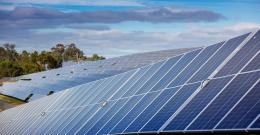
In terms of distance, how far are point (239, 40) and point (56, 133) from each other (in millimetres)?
10049

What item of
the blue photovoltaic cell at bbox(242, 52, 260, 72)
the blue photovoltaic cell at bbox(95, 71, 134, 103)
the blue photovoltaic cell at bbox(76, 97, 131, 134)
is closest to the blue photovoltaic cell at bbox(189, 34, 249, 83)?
the blue photovoltaic cell at bbox(242, 52, 260, 72)

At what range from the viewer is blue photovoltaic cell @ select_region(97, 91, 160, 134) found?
19922 millimetres

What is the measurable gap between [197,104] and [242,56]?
212cm

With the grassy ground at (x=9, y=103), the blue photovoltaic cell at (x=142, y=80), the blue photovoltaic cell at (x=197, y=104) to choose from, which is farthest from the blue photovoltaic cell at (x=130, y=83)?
the grassy ground at (x=9, y=103)

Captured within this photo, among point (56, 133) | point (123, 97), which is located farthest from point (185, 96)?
point (56, 133)

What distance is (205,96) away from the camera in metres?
17.1

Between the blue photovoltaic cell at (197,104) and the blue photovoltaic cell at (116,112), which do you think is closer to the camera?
the blue photovoltaic cell at (197,104)

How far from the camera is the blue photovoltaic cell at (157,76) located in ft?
75.0

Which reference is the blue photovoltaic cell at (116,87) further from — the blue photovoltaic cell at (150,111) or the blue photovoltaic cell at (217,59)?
the blue photovoltaic cell at (217,59)

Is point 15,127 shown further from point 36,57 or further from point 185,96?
point 36,57

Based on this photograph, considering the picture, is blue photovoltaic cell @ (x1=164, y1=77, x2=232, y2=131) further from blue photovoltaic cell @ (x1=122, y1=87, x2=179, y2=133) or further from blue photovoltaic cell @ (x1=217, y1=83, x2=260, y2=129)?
blue photovoltaic cell @ (x1=217, y1=83, x2=260, y2=129)

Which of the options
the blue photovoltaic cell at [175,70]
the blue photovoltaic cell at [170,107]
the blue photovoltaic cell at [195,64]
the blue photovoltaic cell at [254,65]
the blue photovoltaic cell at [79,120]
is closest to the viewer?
the blue photovoltaic cell at [254,65]

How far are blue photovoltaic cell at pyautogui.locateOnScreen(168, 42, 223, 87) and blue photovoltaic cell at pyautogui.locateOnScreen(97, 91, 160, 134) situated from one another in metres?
1.00

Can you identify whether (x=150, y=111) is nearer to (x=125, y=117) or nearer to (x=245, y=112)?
(x=125, y=117)
